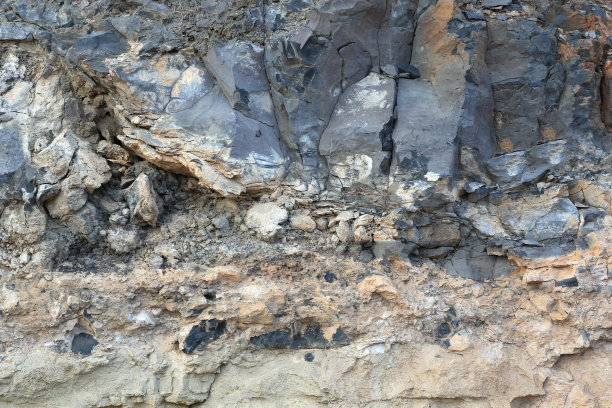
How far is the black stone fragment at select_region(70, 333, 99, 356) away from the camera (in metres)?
2.76

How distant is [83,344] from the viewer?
9.11ft

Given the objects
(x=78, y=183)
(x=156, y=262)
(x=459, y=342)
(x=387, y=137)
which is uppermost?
(x=387, y=137)

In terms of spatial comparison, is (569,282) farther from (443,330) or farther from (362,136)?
(362,136)

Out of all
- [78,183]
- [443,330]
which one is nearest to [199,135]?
[78,183]

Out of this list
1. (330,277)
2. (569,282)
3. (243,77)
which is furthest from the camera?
(243,77)

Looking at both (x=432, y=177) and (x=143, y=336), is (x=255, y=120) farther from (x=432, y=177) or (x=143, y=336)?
(x=143, y=336)

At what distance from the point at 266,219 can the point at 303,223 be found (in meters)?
0.18

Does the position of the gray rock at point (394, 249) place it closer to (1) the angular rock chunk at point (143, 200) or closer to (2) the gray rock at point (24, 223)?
(1) the angular rock chunk at point (143, 200)

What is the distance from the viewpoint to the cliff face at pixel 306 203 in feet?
9.09

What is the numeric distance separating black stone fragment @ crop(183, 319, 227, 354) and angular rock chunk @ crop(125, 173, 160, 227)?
0.57 meters

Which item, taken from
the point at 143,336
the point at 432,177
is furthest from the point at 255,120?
the point at 143,336

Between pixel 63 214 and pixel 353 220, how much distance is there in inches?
56.4

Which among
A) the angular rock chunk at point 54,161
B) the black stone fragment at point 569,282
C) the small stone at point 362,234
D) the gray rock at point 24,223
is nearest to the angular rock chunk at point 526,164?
the black stone fragment at point 569,282

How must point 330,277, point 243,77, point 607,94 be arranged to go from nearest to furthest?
1. point 330,277
2. point 243,77
3. point 607,94
